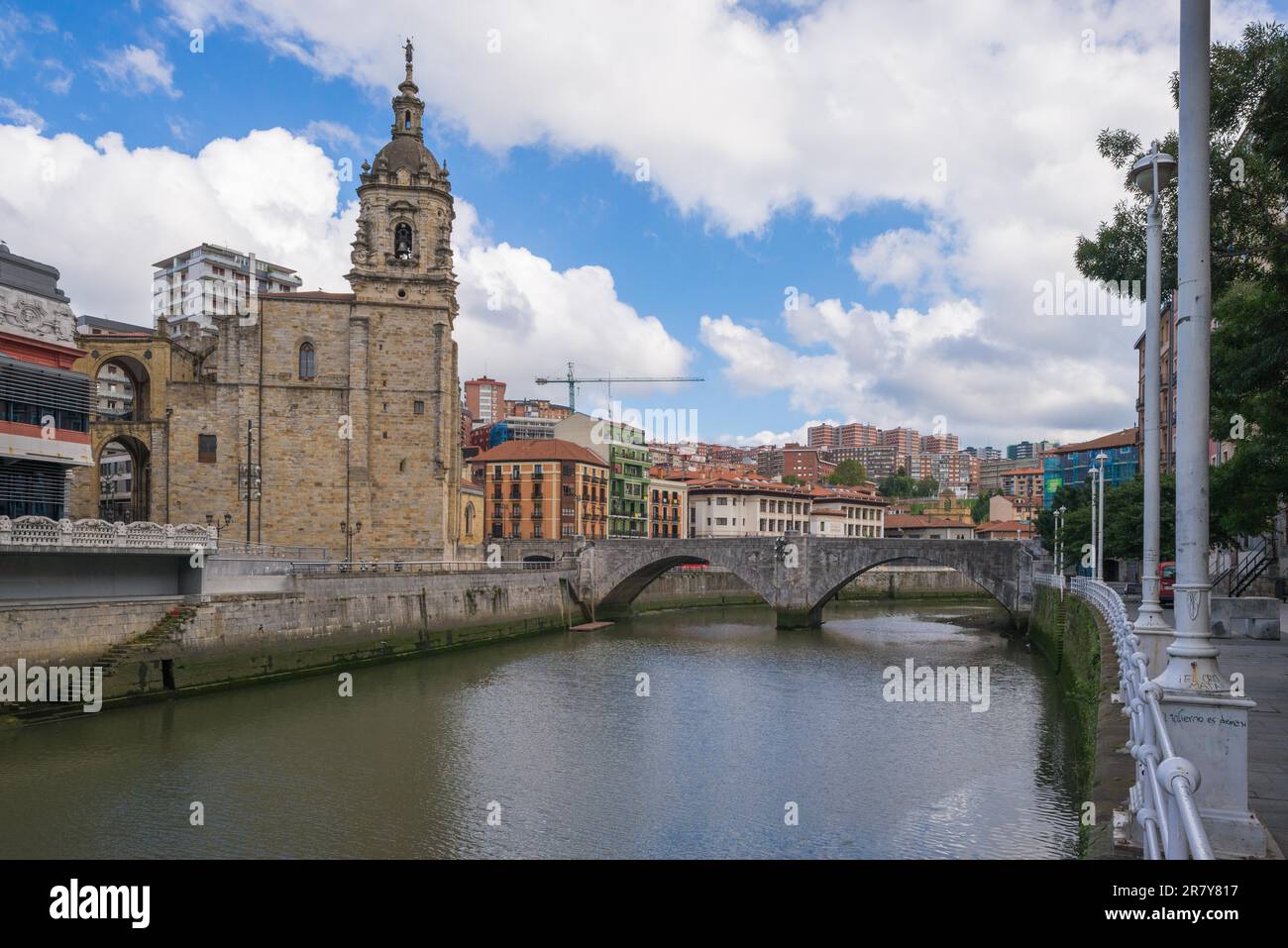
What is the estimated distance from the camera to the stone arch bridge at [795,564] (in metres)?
52.8

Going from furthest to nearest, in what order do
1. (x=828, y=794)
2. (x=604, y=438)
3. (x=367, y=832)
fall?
(x=604, y=438)
(x=828, y=794)
(x=367, y=832)

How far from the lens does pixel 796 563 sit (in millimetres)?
55375

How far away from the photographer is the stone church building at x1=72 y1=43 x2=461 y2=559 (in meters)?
45.2

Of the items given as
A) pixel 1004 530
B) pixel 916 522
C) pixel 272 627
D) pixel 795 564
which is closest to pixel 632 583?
pixel 795 564

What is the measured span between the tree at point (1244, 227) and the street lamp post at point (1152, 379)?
878 millimetres

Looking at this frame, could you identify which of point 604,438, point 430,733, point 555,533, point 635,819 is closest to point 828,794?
point 635,819

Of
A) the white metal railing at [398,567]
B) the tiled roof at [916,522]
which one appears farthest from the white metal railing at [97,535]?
the tiled roof at [916,522]

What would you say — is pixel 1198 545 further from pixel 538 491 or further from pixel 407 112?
pixel 538 491

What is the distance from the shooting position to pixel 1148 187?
41.4ft

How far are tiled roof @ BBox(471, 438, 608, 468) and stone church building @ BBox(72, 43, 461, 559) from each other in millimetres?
28743

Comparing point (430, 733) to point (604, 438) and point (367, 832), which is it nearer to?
point (367, 832)

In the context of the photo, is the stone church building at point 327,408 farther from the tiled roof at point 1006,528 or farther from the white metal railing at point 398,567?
the tiled roof at point 1006,528

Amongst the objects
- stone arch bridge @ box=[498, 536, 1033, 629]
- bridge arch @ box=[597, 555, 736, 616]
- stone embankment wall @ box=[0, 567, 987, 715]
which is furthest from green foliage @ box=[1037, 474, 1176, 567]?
stone embankment wall @ box=[0, 567, 987, 715]

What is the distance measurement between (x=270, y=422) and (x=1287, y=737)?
4350cm
